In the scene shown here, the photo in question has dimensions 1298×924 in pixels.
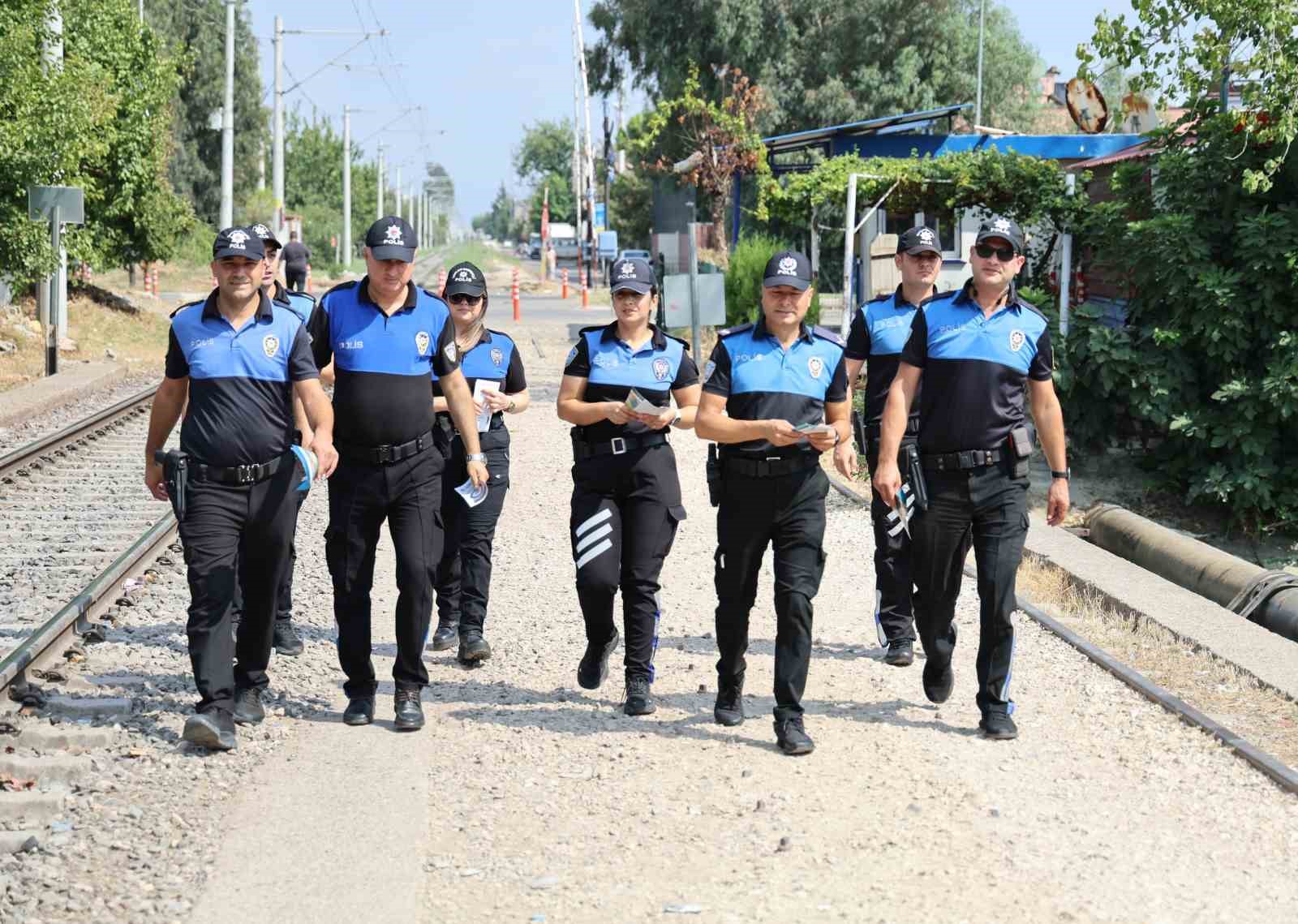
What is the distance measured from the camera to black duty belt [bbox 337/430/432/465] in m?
6.99

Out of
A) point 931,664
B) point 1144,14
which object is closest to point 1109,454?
point 1144,14

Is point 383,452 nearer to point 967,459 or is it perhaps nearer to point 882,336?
point 967,459

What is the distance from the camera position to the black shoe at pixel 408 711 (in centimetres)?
715

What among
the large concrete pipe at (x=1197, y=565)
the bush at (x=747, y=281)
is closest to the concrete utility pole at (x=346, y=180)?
the bush at (x=747, y=281)

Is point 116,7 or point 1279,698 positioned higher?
point 116,7

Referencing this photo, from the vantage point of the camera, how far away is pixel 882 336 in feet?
27.0

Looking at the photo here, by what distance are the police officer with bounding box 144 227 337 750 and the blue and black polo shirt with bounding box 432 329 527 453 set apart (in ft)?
5.19

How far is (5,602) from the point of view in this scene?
31.5 ft

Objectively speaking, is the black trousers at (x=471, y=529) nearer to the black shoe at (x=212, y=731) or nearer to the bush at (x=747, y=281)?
the black shoe at (x=212, y=731)

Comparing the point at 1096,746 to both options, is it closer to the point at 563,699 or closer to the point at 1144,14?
the point at 563,699

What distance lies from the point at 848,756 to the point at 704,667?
1684 mm

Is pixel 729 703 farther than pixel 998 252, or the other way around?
pixel 729 703

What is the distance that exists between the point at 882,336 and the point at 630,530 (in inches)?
68.8

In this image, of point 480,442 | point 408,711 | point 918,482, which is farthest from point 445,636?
point 918,482
